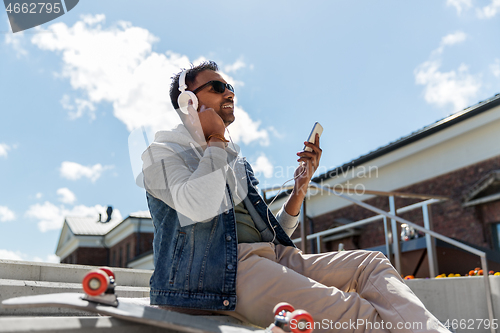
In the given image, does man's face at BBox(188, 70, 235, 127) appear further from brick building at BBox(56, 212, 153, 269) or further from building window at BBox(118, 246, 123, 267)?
building window at BBox(118, 246, 123, 267)

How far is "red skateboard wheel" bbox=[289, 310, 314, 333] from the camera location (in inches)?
48.4

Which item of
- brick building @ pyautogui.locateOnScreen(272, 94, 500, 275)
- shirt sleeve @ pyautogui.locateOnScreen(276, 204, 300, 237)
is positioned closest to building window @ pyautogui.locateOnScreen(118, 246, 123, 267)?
brick building @ pyautogui.locateOnScreen(272, 94, 500, 275)

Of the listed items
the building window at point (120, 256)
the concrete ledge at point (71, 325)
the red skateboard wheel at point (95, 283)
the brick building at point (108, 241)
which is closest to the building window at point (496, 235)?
the concrete ledge at point (71, 325)

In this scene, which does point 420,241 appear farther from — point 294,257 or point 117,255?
point 117,255

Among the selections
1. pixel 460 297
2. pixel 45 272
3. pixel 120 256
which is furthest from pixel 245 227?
pixel 120 256

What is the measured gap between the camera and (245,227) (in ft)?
6.45

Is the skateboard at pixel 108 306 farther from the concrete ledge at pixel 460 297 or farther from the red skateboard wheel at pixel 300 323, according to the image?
the concrete ledge at pixel 460 297

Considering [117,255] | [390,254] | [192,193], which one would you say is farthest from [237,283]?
[117,255]

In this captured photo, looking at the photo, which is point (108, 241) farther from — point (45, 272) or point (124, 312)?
point (124, 312)

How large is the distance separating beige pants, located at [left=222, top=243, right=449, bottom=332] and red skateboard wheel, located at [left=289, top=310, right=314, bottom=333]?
32 cm

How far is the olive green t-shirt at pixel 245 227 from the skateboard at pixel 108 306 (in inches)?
24.7

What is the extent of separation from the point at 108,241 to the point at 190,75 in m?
31.1

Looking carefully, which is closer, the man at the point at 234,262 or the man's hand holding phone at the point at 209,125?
the man at the point at 234,262

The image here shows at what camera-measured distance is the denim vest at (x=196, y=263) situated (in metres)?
1.60
